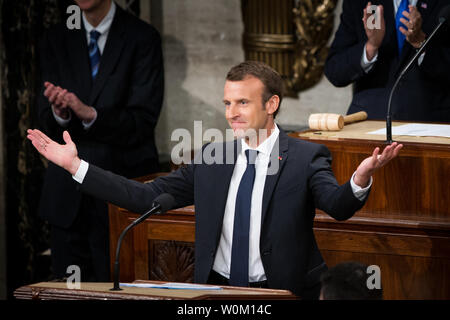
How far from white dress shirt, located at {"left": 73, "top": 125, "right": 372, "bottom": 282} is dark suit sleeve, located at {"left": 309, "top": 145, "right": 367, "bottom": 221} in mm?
187

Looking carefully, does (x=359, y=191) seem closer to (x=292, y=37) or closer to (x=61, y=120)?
(x=61, y=120)

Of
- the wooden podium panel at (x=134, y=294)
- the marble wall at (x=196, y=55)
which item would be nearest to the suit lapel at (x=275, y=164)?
the wooden podium panel at (x=134, y=294)

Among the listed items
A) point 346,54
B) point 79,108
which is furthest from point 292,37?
point 79,108

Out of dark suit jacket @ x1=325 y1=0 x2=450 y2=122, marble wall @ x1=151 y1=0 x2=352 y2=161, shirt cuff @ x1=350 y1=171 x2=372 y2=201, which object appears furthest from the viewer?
marble wall @ x1=151 y1=0 x2=352 y2=161

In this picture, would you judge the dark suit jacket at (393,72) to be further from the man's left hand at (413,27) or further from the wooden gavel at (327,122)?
the wooden gavel at (327,122)

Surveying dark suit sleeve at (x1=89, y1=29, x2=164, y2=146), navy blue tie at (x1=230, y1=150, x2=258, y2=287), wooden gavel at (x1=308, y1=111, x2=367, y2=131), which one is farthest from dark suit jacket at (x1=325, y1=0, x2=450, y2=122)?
navy blue tie at (x1=230, y1=150, x2=258, y2=287)

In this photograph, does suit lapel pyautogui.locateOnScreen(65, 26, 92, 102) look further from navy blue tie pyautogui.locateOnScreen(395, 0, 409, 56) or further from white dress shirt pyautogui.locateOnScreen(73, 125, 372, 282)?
navy blue tie pyautogui.locateOnScreen(395, 0, 409, 56)

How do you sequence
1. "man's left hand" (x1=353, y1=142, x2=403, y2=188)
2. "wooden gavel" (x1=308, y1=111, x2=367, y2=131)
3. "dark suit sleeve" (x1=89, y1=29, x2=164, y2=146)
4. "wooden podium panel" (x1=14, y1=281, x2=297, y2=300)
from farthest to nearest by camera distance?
1. "dark suit sleeve" (x1=89, y1=29, x2=164, y2=146)
2. "wooden gavel" (x1=308, y1=111, x2=367, y2=131)
3. "man's left hand" (x1=353, y1=142, x2=403, y2=188)
4. "wooden podium panel" (x1=14, y1=281, x2=297, y2=300)

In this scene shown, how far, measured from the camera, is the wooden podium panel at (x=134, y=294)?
93.2 inches

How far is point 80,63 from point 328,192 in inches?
84.4

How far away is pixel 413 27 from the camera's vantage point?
3.79 metres

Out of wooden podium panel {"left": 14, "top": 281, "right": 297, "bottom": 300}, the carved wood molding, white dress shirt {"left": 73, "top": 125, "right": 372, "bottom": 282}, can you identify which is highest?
white dress shirt {"left": 73, "top": 125, "right": 372, "bottom": 282}

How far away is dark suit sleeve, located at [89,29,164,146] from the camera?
15.0 ft

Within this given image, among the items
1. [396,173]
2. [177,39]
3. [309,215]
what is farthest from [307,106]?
[309,215]
